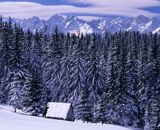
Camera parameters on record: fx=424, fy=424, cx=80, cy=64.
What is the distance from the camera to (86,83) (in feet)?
274

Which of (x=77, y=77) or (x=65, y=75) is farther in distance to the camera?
(x=65, y=75)

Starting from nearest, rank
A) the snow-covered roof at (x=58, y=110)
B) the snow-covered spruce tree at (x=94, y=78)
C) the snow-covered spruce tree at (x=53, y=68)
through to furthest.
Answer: the snow-covered roof at (x=58, y=110) → the snow-covered spruce tree at (x=94, y=78) → the snow-covered spruce tree at (x=53, y=68)

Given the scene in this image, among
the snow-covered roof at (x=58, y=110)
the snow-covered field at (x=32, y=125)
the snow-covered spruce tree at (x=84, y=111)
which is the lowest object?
the snow-covered spruce tree at (x=84, y=111)

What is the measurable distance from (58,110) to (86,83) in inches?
780

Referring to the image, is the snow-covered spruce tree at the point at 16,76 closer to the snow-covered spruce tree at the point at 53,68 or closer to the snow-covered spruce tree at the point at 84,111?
the snow-covered spruce tree at the point at 84,111

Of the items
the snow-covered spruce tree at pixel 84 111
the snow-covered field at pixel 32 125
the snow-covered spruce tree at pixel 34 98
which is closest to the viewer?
the snow-covered field at pixel 32 125

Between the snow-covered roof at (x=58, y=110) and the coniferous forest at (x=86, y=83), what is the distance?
271cm

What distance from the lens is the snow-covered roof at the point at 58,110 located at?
209 ft

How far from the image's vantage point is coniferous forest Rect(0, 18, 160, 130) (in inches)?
2793

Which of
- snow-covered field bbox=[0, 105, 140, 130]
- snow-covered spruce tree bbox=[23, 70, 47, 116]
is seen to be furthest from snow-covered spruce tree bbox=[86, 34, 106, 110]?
snow-covered field bbox=[0, 105, 140, 130]

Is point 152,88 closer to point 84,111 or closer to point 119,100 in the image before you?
point 119,100

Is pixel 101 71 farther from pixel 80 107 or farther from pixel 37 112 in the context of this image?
pixel 37 112

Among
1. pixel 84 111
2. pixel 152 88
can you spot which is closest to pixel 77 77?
pixel 152 88

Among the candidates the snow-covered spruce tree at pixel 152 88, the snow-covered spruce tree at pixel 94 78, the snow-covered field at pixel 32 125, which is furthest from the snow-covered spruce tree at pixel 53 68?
the snow-covered field at pixel 32 125
